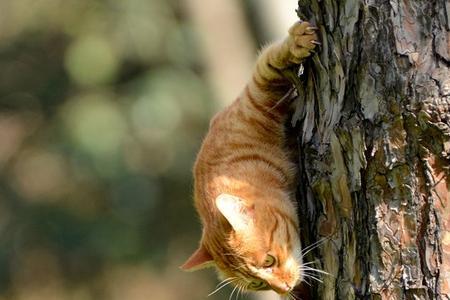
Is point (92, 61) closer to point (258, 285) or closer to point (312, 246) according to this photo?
→ point (258, 285)

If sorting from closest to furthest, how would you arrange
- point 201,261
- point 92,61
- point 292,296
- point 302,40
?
point 302,40, point 292,296, point 201,261, point 92,61

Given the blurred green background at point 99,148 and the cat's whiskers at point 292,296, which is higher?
the cat's whiskers at point 292,296

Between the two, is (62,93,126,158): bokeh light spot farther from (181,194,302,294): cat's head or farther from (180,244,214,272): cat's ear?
(181,194,302,294): cat's head

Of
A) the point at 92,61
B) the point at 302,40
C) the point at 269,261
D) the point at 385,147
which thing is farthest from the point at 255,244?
the point at 92,61

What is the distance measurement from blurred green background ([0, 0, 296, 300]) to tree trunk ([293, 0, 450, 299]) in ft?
23.0

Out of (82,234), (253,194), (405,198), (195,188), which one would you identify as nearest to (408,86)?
(405,198)

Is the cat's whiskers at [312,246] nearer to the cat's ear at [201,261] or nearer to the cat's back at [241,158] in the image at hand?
the cat's back at [241,158]

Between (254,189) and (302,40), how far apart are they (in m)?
0.71

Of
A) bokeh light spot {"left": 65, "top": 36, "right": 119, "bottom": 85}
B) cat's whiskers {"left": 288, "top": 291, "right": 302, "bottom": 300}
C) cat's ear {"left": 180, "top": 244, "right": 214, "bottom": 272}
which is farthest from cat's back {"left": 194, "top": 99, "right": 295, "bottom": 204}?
bokeh light spot {"left": 65, "top": 36, "right": 119, "bottom": 85}

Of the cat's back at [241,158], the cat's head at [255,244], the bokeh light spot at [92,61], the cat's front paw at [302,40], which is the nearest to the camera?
the cat's front paw at [302,40]

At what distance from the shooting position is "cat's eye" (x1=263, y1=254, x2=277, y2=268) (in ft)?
10.8

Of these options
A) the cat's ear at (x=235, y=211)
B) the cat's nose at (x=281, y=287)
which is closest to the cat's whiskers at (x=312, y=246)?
the cat's nose at (x=281, y=287)

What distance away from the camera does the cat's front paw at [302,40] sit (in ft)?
9.19

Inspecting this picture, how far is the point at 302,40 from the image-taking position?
2820 mm
